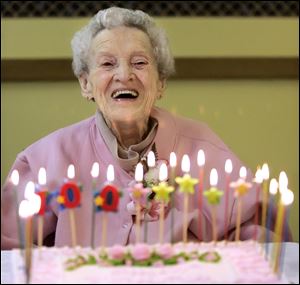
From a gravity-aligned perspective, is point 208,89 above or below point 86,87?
above

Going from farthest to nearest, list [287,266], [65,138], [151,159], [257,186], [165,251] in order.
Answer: [65,138] → [151,159] → [257,186] → [287,266] → [165,251]

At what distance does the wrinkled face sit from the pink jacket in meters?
0.12

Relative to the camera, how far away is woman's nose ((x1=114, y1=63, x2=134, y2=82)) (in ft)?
7.36

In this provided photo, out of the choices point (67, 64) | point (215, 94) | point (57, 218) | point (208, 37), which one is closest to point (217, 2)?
point (208, 37)

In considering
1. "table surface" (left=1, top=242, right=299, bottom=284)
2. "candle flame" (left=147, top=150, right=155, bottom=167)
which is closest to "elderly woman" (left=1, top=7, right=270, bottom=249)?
"candle flame" (left=147, top=150, right=155, bottom=167)

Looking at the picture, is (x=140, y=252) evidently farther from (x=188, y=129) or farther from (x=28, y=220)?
(x=188, y=129)

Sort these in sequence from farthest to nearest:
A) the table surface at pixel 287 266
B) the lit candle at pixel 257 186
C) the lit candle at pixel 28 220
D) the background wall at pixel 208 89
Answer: the background wall at pixel 208 89, the lit candle at pixel 257 186, the table surface at pixel 287 266, the lit candle at pixel 28 220

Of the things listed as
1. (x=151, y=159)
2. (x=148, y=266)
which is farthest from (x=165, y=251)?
(x=151, y=159)

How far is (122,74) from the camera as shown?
2.24 metres

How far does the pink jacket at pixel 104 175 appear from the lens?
2.12 m

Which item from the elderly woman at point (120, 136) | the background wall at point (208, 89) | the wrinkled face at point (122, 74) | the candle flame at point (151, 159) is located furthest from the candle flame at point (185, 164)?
the background wall at point (208, 89)

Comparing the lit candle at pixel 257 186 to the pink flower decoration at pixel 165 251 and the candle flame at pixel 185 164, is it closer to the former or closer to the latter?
the candle flame at pixel 185 164

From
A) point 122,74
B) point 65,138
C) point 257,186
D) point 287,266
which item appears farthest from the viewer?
point 65,138

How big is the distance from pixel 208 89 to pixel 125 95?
155cm
